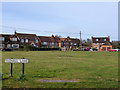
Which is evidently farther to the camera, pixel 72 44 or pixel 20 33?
pixel 72 44

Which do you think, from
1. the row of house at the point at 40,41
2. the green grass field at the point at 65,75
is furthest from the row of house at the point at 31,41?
the green grass field at the point at 65,75

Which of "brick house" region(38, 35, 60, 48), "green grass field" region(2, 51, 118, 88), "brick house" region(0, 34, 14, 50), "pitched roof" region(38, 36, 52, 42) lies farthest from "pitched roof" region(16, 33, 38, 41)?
"green grass field" region(2, 51, 118, 88)

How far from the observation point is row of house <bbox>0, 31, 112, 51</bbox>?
81.3 meters

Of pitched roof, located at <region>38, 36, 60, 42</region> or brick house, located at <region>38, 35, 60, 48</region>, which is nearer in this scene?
brick house, located at <region>38, 35, 60, 48</region>

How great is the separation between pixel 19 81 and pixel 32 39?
270ft

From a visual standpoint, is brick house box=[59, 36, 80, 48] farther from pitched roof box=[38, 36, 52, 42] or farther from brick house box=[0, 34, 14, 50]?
brick house box=[0, 34, 14, 50]

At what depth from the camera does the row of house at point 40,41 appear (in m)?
81.3

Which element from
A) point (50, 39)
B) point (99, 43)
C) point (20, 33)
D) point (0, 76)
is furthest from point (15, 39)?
point (0, 76)

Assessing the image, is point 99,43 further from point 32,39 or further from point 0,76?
point 0,76

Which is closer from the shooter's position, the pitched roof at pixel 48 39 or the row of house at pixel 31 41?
the row of house at pixel 31 41

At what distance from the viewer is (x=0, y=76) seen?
29.9 ft

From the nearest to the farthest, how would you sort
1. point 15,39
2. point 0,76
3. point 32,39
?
point 0,76 → point 15,39 → point 32,39

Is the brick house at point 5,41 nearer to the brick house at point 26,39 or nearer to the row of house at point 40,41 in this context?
the row of house at point 40,41

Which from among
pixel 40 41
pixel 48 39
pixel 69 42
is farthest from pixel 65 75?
pixel 69 42
